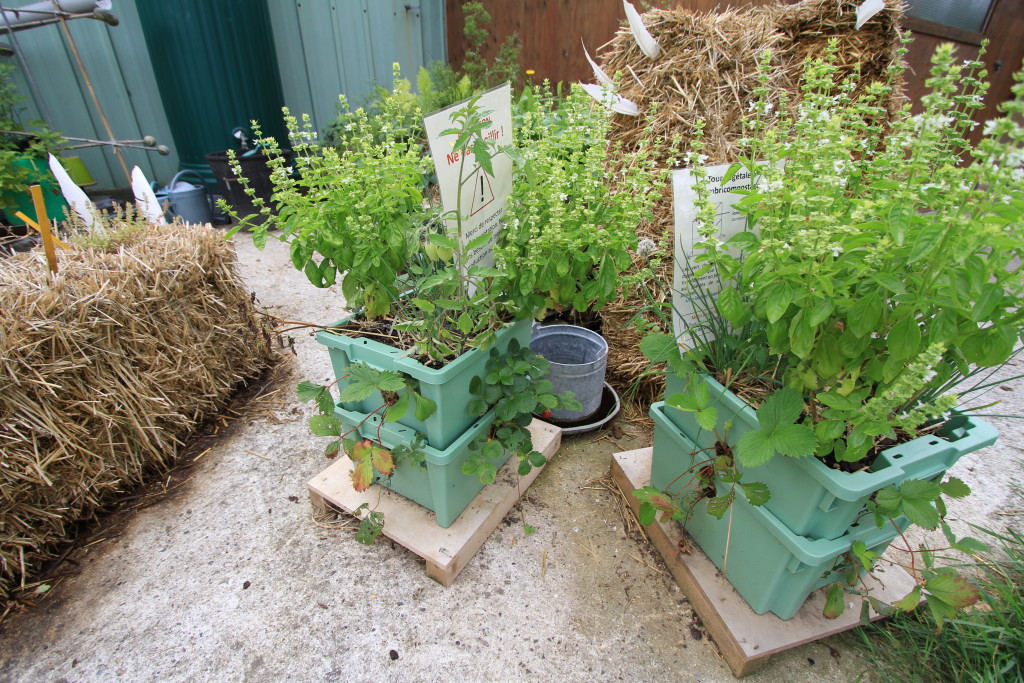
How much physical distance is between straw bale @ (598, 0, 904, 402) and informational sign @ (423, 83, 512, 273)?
85cm

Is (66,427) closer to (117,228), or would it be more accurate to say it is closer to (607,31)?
(117,228)

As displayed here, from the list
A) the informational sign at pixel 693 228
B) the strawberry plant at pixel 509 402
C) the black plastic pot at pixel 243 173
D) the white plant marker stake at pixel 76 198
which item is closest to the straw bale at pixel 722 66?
the informational sign at pixel 693 228

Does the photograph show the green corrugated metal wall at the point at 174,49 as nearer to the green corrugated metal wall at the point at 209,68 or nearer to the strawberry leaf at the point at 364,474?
the green corrugated metal wall at the point at 209,68

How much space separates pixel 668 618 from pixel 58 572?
5.76 feet

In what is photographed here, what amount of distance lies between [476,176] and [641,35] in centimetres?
123

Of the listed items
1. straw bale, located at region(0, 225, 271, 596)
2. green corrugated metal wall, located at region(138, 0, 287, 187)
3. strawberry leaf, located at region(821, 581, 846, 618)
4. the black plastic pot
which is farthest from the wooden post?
green corrugated metal wall, located at region(138, 0, 287, 187)

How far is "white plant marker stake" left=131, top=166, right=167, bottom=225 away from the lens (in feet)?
6.17

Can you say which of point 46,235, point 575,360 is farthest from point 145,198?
point 575,360

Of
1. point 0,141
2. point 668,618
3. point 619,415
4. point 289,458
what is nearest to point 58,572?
point 289,458

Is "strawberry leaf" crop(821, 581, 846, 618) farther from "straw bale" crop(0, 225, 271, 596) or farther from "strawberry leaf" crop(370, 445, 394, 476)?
"straw bale" crop(0, 225, 271, 596)

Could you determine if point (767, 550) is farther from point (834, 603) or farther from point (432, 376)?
point (432, 376)

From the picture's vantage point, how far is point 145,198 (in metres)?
1.91

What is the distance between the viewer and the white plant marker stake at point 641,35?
1891 millimetres

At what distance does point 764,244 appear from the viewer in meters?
0.88
